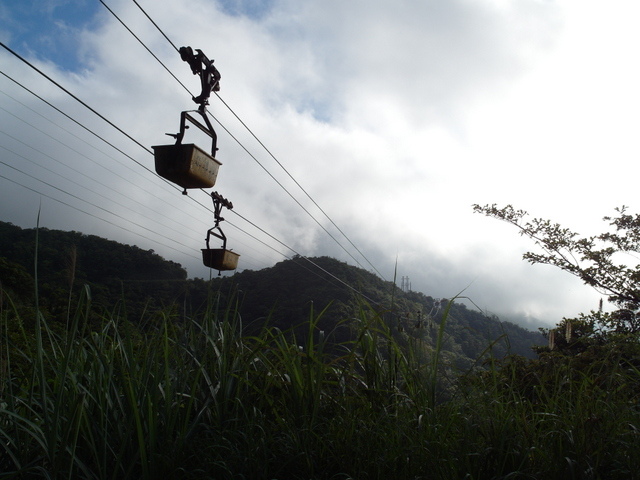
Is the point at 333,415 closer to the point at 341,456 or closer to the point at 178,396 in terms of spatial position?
the point at 341,456

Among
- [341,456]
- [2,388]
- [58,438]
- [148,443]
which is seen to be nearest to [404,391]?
[341,456]

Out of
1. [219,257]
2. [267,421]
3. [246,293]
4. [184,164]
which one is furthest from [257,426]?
[219,257]

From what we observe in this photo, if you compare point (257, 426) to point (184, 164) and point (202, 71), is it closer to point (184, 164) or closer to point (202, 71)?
point (184, 164)

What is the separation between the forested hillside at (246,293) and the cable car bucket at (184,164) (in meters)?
0.86

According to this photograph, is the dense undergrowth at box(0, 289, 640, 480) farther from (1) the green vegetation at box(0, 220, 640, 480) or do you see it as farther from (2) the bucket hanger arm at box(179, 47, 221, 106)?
(2) the bucket hanger arm at box(179, 47, 221, 106)

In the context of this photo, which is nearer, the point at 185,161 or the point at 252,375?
the point at 252,375

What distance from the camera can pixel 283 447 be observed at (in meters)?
1.32

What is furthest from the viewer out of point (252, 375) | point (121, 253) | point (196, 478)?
point (121, 253)

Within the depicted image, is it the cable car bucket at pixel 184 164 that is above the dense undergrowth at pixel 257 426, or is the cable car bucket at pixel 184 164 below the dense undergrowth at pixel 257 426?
above

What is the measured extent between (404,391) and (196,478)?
874 millimetres

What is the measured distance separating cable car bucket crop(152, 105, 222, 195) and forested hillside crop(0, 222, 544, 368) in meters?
0.86

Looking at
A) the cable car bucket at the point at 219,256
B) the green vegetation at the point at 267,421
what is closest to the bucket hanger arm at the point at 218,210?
the cable car bucket at the point at 219,256

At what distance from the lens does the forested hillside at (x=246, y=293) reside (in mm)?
1818

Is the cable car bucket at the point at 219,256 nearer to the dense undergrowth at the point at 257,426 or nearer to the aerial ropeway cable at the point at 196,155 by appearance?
the aerial ropeway cable at the point at 196,155
